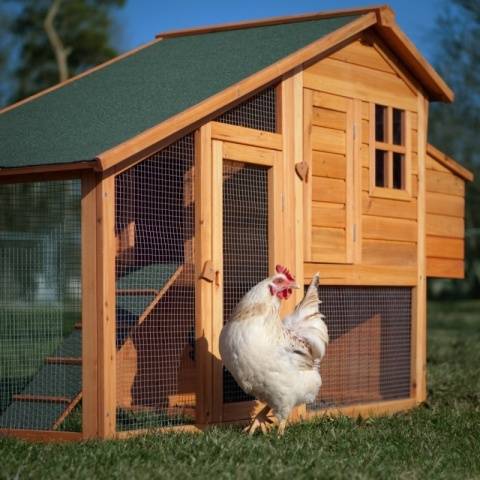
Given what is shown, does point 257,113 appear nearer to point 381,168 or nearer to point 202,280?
point 202,280

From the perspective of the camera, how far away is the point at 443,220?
9.53 metres

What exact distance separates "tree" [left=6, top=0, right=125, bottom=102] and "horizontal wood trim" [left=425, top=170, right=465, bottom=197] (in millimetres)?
17405

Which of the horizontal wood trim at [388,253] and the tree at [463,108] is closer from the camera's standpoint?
the horizontal wood trim at [388,253]

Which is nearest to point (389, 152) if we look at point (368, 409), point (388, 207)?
point (388, 207)

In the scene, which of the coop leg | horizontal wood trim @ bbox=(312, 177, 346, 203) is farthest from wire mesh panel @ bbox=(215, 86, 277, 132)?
the coop leg

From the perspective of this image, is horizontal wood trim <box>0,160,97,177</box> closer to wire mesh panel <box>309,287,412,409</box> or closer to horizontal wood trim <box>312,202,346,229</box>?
horizontal wood trim <box>312,202,346,229</box>

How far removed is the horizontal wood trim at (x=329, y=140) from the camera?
8117 millimetres

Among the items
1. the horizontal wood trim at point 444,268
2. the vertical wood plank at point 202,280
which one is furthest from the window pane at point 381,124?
the vertical wood plank at point 202,280

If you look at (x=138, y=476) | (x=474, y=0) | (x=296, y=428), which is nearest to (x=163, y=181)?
(x=296, y=428)

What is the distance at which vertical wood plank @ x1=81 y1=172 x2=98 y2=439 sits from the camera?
252 inches

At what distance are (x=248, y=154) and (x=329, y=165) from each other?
3.29 feet

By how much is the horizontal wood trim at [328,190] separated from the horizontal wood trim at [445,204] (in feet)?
4.61

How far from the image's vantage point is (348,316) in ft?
28.0

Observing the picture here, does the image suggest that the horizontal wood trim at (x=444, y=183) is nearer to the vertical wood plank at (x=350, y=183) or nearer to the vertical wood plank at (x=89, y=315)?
the vertical wood plank at (x=350, y=183)
